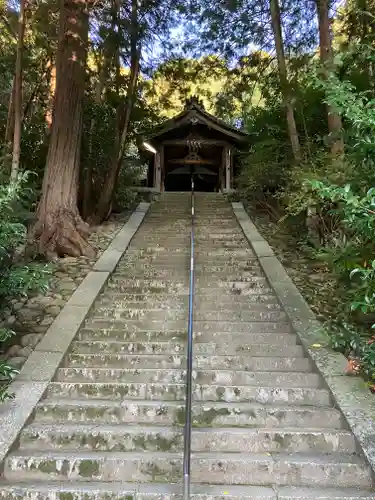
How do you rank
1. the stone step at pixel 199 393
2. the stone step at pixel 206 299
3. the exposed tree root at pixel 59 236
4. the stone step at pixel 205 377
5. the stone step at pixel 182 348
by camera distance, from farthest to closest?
1. the exposed tree root at pixel 59 236
2. the stone step at pixel 206 299
3. the stone step at pixel 182 348
4. the stone step at pixel 205 377
5. the stone step at pixel 199 393

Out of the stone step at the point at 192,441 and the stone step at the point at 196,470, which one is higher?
the stone step at the point at 192,441

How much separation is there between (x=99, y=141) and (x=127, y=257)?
3.26 meters

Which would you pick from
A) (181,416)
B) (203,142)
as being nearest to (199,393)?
(181,416)

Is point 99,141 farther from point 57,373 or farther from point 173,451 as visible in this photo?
point 173,451

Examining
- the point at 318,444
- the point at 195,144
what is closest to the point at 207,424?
the point at 318,444

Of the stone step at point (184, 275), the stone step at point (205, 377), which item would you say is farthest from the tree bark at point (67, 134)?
the stone step at point (205, 377)

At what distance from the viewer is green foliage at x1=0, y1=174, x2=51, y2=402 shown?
340cm

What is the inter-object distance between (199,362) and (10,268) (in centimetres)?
197

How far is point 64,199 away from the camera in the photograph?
296 inches

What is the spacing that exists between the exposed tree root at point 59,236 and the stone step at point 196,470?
4.14 m

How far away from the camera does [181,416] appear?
3453 mm

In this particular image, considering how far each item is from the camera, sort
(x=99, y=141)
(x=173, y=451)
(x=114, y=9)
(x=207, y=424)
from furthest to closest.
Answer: (x=99, y=141) → (x=114, y=9) → (x=207, y=424) → (x=173, y=451)

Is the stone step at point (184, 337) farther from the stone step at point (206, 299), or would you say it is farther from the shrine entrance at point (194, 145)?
the shrine entrance at point (194, 145)

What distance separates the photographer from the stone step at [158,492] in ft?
9.00
